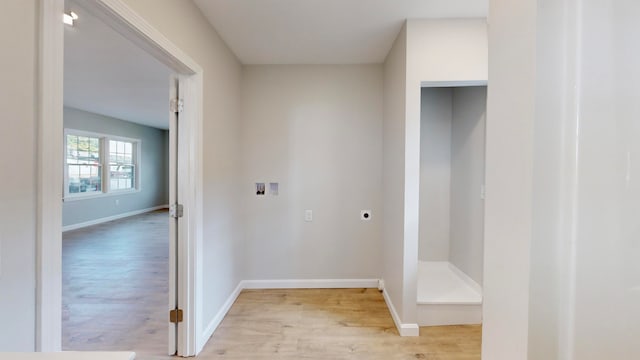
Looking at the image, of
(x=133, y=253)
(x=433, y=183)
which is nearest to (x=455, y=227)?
(x=433, y=183)

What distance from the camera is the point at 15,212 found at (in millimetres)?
830

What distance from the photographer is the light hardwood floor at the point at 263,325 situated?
206 cm

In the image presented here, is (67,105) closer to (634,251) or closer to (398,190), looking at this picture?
(398,190)

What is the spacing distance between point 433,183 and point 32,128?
133 inches

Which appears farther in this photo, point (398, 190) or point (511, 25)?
point (398, 190)

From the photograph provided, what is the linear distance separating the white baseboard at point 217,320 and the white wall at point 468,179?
2.44m

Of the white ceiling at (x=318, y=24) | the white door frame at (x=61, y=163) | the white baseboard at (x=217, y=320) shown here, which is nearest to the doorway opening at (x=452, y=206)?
the white ceiling at (x=318, y=24)

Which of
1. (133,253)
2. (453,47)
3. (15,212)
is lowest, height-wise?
(133,253)

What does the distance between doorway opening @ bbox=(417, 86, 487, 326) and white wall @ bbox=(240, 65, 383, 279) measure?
67 centimetres

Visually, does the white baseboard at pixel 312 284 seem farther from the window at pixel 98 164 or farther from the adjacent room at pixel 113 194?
the window at pixel 98 164

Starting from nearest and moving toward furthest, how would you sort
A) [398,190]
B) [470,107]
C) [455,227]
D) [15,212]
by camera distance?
[15,212] → [398,190] → [470,107] → [455,227]

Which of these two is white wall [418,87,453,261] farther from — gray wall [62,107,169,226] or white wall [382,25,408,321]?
gray wall [62,107,169,226]

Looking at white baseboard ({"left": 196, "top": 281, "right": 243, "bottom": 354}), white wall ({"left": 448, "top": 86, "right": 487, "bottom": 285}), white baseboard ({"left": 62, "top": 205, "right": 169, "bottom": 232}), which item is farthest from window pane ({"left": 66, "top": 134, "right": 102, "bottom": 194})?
white wall ({"left": 448, "top": 86, "right": 487, "bottom": 285})

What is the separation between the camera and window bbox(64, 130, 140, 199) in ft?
19.8
